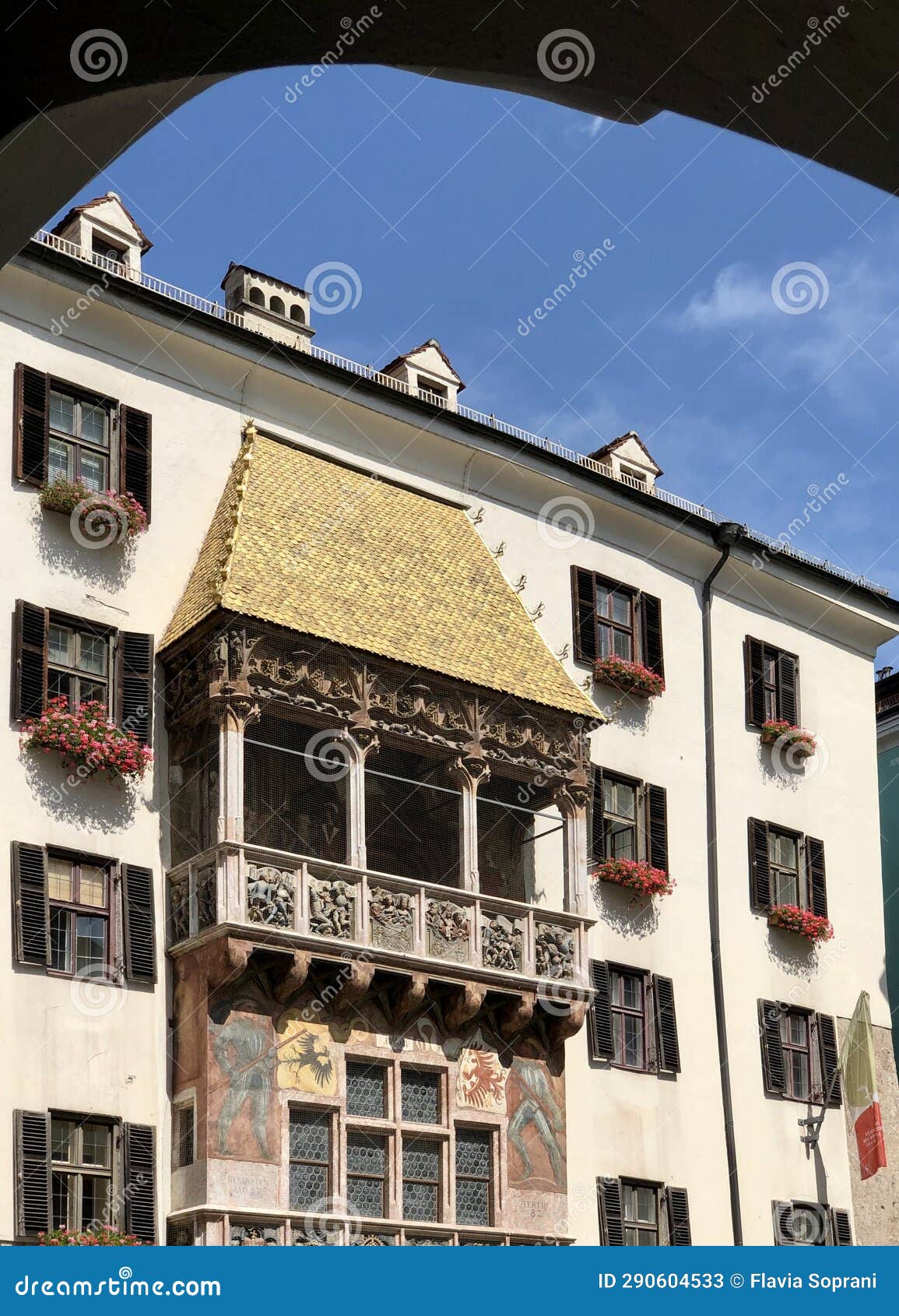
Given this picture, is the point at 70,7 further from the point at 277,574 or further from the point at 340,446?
the point at 340,446

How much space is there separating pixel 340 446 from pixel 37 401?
4.63 m

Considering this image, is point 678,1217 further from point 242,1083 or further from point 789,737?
point 789,737

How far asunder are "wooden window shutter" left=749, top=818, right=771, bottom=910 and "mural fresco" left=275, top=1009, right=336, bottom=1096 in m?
8.59

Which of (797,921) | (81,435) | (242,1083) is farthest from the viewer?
(797,921)

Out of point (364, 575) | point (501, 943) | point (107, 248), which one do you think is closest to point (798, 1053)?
point (501, 943)

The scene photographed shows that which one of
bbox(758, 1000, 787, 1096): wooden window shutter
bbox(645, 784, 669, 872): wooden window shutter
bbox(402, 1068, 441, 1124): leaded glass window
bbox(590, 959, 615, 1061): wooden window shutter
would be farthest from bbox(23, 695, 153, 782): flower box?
bbox(758, 1000, 787, 1096): wooden window shutter

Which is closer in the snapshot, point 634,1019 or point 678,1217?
point 678,1217

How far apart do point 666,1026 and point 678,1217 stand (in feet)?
8.14

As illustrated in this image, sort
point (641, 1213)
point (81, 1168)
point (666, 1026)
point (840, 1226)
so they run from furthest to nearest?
point (840, 1226), point (666, 1026), point (641, 1213), point (81, 1168)

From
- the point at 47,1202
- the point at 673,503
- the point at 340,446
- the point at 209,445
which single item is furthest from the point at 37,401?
the point at 673,503

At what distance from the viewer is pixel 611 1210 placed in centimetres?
2275

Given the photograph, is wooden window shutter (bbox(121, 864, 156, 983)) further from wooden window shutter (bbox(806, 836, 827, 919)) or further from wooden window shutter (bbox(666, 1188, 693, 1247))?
wooden window shutter (bbox(806, 836, 827, 919))

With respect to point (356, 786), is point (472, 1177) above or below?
below

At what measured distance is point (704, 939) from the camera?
84.0 ft
